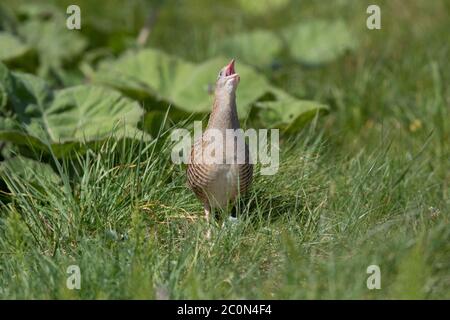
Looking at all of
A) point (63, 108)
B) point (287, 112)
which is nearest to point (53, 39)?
point (63, 108)

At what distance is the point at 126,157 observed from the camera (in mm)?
4957

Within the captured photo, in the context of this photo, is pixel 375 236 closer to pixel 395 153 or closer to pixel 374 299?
pixel 374 299

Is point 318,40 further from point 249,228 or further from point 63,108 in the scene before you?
point 249,228

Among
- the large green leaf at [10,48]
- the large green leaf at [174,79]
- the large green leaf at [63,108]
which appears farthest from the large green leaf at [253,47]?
the large green leaf at [63,108]

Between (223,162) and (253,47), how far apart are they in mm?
3838

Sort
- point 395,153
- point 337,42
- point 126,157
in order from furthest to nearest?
1. point 337,42
2. point 395,153
3. point 126,157

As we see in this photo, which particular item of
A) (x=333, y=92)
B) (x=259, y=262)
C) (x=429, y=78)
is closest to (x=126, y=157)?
(x=259, y=262)

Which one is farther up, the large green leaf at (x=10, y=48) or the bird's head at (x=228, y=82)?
the large green leaf at (x=10, y=48)

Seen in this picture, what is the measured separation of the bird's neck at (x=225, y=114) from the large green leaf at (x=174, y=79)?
1.72 meters

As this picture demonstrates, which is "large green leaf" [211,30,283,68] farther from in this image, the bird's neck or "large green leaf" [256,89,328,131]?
the bird's neck

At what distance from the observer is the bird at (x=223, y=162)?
14.2 ft

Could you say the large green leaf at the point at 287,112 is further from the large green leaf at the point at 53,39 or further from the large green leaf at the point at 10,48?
the large green leaf at the point at 53,39

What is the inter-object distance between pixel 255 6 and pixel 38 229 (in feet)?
16.6

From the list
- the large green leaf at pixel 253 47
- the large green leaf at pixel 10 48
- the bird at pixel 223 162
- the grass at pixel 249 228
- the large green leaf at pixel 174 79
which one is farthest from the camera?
the large green leaf at pixel 253 47
